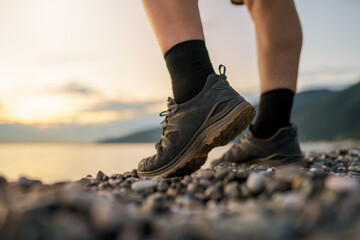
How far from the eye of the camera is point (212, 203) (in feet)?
4.16

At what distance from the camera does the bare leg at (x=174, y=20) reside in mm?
2219

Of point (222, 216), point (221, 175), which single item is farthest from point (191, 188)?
point (222, 216)

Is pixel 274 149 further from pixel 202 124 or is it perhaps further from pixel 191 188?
pixel 191 188

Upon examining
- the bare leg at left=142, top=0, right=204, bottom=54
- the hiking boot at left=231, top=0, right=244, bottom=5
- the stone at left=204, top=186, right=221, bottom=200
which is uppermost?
the hiking boot at left=231, top=0, right=244, bottom=5

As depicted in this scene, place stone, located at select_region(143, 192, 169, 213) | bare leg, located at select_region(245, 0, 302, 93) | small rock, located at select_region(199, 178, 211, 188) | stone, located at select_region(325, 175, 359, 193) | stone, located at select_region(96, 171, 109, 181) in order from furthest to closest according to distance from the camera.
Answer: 1. bare leg, located at select_region(245, 0, 302, 93)
2. stone, located at select_region(96, 171, 109, 181)
3. small rock, located at select_region(199, 178, 211, 188)
4. stone, located at select_region(143, 192, 169, 213)
5. stone, located at select_region(325, 175, 359, 193)

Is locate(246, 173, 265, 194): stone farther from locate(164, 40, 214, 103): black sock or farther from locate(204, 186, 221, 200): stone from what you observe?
locate(164, 40, 214, 103): black sock

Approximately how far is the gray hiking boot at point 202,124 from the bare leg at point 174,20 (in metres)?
0.39

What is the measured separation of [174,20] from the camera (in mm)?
2215

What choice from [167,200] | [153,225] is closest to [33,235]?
[153,225]

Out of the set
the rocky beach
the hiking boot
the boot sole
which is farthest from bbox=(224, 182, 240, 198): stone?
the hiking boot

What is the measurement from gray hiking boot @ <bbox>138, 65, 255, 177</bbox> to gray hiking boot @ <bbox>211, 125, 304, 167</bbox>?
1319mm

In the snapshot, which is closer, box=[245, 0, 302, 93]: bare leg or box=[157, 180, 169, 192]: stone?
box=[157, 180, 169, 192]: stone

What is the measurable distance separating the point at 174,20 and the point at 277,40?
163 cm

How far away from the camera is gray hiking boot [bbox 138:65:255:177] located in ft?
7.22
